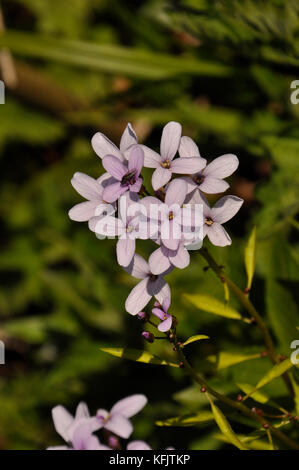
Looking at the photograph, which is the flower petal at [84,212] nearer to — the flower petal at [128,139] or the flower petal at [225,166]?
the flower petal at [128,139]

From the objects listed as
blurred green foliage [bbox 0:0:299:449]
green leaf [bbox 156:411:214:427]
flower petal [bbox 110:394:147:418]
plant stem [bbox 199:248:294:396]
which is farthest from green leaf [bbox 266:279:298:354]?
flower petal [bbox 110:394:147:418]

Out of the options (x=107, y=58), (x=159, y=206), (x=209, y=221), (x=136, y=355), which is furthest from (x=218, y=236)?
(x=107, y=58)

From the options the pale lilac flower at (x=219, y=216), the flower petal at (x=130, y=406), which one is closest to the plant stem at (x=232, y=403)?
the flower petal at (x=130, y=406)

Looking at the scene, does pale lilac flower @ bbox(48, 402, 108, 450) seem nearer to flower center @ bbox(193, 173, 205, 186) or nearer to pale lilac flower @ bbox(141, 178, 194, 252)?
pale lilac flower @ bbox(141, 178, 194, 252)

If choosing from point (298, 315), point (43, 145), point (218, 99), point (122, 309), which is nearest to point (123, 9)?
point (218, 99)

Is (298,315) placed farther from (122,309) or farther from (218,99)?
(218,99)

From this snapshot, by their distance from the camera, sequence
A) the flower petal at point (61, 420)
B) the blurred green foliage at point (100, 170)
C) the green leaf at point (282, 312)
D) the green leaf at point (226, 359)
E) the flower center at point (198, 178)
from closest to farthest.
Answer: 1. the flower center at point (198, 178)
2. the flower petal at point (61, 420)
3. the green leaf at point (226, 359)
4. the green leaf at point (282, 312)
5. the blurred green foliage at point (100, 170)

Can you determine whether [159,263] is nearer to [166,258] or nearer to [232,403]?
[166,258]
